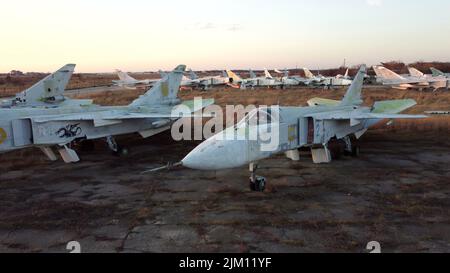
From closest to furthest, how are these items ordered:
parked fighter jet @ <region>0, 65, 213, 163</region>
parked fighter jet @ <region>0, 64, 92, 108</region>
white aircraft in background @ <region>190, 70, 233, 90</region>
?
parked fighter jet @ <region>0, 65, 213, 163</region> < parked fighter jet @ <region>0, 64, 92, 108</region> < white aircraft in background @ <region>190, 70, 233, 90</region>

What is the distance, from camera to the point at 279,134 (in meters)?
11.8

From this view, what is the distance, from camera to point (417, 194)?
11188 mm

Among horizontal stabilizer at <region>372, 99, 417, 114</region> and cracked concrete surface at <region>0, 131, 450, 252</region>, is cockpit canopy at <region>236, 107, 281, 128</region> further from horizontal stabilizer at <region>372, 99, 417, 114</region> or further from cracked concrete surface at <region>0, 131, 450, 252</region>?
horizontal stabilizer at <region>372, 99, 417, 114</region>

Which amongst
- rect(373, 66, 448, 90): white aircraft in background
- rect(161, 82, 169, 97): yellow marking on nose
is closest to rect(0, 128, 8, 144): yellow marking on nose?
rect(161, 82, 169, 97): yellow marking on nose

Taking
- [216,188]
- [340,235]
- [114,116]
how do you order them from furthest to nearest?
[114,116] < [216,188] < [340,235]

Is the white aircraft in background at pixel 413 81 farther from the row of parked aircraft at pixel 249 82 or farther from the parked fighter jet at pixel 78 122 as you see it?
the parked fighter jet at pixel 78 122

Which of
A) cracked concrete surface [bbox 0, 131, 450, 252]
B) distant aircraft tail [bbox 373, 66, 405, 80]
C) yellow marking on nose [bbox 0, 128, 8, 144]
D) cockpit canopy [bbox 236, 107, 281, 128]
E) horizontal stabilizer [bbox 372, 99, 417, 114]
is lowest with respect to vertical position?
cracked concrete surface [bbox 0, 131, 450, 252]

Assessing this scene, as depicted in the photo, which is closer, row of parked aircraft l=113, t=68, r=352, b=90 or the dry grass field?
the dry grass field

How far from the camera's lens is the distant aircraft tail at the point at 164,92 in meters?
20.7

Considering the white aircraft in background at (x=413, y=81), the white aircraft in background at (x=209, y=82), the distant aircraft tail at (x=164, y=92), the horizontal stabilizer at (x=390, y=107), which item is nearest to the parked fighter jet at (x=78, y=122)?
the distant aircraft tail at (x=164, y=92)

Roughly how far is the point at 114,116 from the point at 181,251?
10776 mm

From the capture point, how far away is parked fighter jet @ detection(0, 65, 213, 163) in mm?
14664
